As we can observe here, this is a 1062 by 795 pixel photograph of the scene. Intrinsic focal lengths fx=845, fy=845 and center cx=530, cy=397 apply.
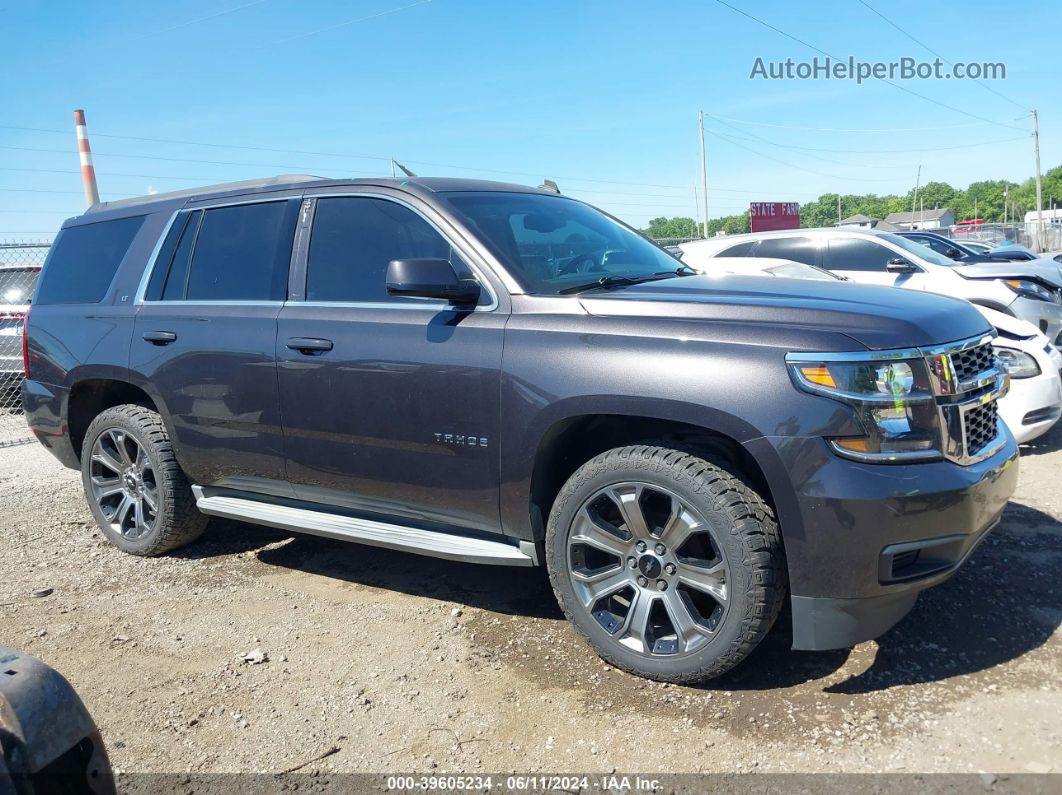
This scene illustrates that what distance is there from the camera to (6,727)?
4.84ft

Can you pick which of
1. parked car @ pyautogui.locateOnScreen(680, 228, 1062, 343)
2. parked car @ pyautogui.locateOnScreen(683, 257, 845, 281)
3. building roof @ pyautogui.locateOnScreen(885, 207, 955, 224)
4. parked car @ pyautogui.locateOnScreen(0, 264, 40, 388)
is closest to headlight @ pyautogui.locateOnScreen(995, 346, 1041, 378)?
parked car @ pyautogui.locateOnScreen(683, 257, 845, 281)

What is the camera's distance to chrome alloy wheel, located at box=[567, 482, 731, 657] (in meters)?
2.98

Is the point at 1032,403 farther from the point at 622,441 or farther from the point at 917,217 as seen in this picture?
the point at 917,217

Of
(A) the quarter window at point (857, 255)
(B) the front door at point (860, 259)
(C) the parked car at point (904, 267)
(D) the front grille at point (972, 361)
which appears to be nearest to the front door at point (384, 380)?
(D) the front grille at point (972, 361)

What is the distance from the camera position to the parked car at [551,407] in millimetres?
2754

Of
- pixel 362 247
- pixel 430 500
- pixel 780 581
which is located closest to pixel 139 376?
pixel 362 247

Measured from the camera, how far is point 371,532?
12.3 feet

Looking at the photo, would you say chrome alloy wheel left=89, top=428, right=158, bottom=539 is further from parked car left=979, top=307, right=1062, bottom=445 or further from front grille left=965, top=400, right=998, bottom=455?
parked car left=979, top=307, right=1062, bottom=445

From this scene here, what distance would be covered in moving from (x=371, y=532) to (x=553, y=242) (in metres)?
1.55

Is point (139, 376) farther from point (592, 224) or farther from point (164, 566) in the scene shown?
point (592, 224)

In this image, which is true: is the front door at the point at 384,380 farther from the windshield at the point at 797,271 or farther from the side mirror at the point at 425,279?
the windshield at the point at 797,271

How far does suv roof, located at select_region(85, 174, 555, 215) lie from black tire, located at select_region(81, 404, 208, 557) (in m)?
1.24

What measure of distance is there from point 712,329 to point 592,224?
1.55 meters

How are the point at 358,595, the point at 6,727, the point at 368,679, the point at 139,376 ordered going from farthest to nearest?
1. the point at 139,376
2. the point at 358,595
3. the point at 368,679
4. the point at 6,727
